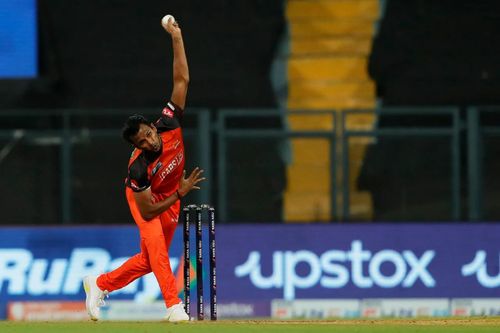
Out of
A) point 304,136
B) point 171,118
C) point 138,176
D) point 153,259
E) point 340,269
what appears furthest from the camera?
point 304,136

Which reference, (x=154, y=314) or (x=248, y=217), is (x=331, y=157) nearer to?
(x=248, y=217)

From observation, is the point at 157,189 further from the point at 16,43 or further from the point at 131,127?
the point at 16,43

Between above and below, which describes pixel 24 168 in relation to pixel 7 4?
below

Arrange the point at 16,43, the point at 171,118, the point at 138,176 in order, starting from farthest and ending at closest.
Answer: the point at 16,43 < the point at 171,118 < the point at 138,176

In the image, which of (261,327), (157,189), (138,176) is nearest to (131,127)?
(138,176)

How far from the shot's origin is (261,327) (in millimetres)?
11766

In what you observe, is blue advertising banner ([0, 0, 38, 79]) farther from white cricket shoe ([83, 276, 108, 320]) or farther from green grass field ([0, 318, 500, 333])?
green grass field ([0, 318, 500, 333])

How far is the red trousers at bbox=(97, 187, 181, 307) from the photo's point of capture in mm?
12312

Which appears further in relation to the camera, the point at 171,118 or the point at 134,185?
the point at 171,118

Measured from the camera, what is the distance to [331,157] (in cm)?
1669

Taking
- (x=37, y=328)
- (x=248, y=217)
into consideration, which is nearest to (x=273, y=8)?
(x=248, y=217)

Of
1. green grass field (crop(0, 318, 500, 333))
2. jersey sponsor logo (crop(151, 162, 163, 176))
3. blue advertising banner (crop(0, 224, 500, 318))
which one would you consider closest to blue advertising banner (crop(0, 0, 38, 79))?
blue advertising banner (crop(0, 224, 500, 318))

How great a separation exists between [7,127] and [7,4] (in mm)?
1353

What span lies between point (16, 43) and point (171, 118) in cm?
528
